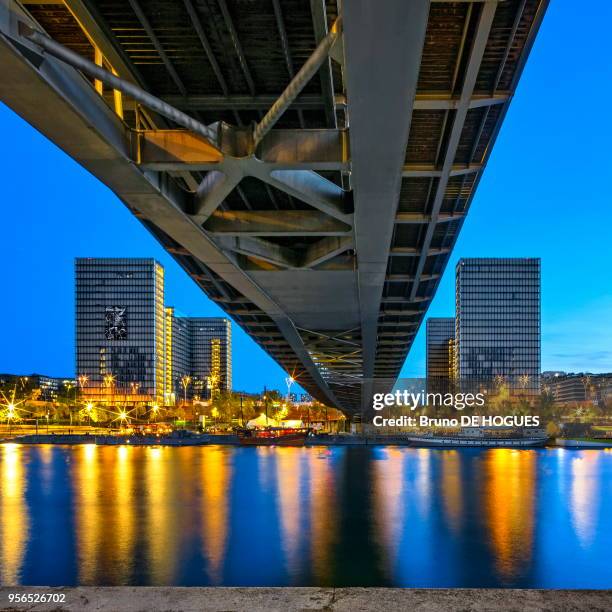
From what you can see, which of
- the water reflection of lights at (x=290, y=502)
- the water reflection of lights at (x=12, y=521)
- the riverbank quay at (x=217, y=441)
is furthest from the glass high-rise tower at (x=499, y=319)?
the water reflection of lights at (x=12, y=521)

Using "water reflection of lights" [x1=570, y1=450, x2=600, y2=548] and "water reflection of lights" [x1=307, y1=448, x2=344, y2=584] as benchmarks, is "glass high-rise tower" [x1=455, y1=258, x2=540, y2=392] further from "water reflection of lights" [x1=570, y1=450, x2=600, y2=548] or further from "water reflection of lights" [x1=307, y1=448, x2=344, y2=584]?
"water reflection of lights" [x1=307, y1=448, x2=344, y2=584]

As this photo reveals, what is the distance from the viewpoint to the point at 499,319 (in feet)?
511

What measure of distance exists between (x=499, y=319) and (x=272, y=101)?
15380 centimetres

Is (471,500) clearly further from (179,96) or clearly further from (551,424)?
(551,424)

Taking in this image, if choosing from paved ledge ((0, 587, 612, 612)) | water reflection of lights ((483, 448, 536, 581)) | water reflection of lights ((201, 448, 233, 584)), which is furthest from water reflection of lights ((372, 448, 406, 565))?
paved ledge ((0, 587, 612, 612))

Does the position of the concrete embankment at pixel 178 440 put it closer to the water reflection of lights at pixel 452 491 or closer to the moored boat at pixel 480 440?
the moored boat at pixel 480 440

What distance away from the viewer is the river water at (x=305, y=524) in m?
25.2

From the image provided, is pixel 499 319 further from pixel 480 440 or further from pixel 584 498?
pixel 584 498

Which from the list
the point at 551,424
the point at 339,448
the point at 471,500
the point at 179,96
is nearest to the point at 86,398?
the point at 339,448

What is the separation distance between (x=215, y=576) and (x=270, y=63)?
68.9ft

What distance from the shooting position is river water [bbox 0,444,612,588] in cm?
2516

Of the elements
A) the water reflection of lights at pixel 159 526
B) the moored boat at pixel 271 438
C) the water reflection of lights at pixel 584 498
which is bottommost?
the moored boat at pixel 271 438

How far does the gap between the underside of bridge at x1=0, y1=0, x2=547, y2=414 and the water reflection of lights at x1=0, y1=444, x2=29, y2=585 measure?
1836 cm

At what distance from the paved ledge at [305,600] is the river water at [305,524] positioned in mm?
20105
